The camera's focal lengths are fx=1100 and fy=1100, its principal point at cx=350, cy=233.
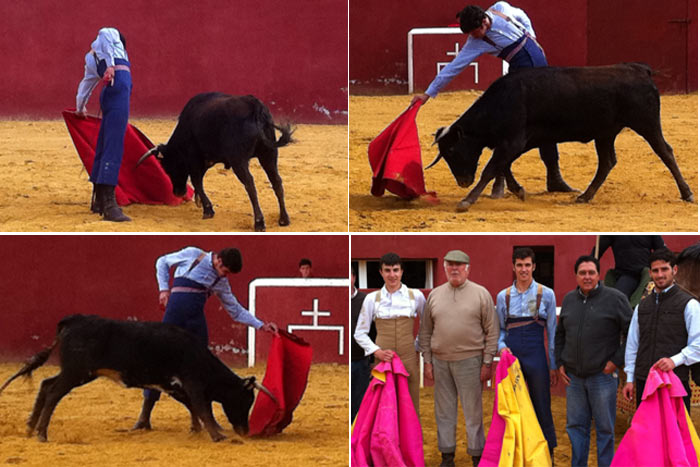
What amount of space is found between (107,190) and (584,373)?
3.17m

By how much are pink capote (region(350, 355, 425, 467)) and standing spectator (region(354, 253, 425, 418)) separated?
0.22 feet

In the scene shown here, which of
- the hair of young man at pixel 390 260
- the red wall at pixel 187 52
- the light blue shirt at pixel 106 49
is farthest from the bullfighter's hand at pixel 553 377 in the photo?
the red wall at pixel 187 52

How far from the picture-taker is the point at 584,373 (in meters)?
4.94

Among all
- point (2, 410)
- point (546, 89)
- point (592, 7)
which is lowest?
point (2, 410)

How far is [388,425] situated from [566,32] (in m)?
7.89

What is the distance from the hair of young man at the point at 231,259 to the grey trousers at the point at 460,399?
1171 millimetres

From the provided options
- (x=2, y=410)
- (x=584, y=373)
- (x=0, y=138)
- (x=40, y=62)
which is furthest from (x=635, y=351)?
(x=40, y=62)

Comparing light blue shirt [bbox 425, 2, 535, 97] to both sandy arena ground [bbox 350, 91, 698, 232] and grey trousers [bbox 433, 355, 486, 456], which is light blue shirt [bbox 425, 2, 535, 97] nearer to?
sandy arena ground [bbox 350, 91, 698, 232]

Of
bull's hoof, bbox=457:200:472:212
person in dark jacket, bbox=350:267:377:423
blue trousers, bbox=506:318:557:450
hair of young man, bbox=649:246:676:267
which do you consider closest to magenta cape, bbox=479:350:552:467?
blue trousers, bbox=506:318:557:450

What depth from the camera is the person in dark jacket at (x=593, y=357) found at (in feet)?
16.2

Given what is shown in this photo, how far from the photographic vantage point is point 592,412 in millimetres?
5031

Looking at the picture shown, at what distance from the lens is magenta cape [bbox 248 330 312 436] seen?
19.2ft

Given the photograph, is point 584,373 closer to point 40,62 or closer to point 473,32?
point 473,32

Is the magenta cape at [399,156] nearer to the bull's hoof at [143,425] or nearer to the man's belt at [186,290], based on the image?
the man's belt at [186,290]
